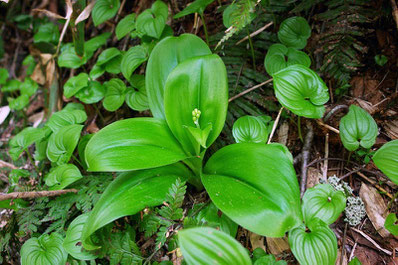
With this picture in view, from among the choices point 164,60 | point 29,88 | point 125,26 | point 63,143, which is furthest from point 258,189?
point 29,88

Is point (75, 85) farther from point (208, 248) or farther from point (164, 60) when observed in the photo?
point (208, 248)

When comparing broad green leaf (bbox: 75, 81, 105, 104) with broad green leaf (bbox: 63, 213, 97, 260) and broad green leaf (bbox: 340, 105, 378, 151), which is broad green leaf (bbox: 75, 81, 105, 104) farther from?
broad green leaf (bbox: 340, 105, 378, 151)

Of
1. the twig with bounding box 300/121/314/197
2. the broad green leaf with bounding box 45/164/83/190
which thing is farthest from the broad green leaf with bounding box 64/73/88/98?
the twig with bounding box 300/121/314/197

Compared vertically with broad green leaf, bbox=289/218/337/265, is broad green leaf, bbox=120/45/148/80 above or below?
above

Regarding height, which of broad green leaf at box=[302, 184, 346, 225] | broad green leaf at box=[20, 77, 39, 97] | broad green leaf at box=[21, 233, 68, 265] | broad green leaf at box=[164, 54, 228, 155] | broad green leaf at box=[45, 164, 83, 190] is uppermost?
broad green leaf at box=[164, 54, 228, 155]

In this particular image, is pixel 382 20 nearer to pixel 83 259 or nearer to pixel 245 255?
pixel 245 255

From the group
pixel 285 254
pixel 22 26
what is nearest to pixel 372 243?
pixel 285 254

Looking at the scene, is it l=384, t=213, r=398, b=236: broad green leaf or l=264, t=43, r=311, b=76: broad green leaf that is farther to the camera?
l=264, t=43, r=311, b=76: broad green leaf
